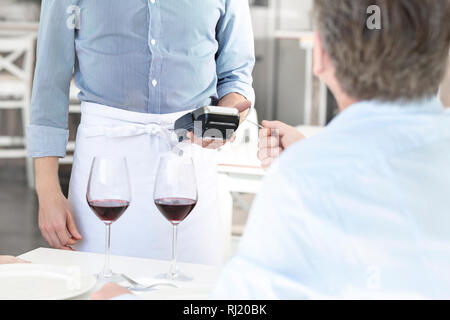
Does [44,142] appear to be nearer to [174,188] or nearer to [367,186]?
[174,188]

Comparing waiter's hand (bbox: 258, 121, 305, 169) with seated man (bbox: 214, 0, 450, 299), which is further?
waiter's hand (bbox: 258, 121, 305, 169)

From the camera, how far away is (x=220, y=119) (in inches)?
53.9

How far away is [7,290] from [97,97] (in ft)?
2.24

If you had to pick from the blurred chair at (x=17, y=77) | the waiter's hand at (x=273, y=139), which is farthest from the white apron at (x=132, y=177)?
the blurred chair at (x=17, y=77)

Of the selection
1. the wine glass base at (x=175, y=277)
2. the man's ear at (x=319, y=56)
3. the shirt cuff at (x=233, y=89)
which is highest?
the man's ear at (x=319, y=56)

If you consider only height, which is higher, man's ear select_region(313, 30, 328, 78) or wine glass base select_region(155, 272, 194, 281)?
man's ear select_region(313, 30, 328, 78)

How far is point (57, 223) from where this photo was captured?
1544 millimetres

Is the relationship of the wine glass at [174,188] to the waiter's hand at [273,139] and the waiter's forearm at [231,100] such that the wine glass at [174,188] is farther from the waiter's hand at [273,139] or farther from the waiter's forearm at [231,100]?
the waiter's forearm at [231,100]

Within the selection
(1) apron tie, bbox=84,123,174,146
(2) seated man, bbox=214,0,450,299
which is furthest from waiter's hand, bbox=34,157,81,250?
(2) seated man, bbox=214,0,450,299

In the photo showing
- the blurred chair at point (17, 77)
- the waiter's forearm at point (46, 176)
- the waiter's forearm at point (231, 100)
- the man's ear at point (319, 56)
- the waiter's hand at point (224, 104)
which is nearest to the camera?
the man's ear at point (319, 56)

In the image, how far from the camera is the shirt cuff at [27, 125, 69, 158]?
162cm

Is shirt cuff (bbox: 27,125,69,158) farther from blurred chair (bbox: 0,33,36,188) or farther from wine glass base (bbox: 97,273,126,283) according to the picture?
blurred chair (bbox: 0,33,36,188)

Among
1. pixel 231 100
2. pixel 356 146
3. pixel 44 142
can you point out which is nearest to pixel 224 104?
pixel 231 100

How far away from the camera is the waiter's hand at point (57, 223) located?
1.54 meters
